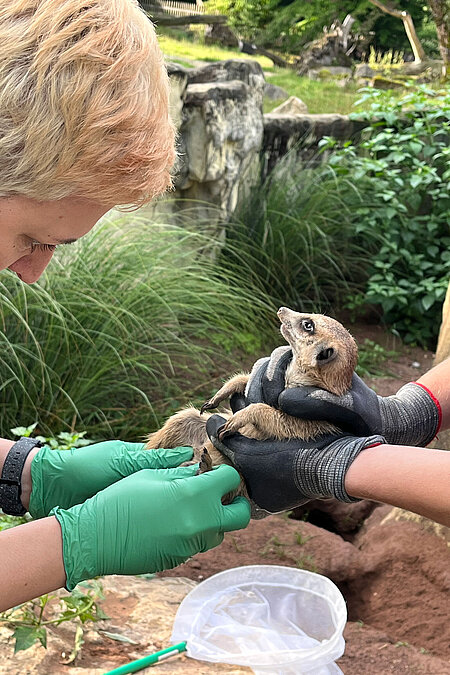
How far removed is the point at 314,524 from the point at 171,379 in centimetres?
109

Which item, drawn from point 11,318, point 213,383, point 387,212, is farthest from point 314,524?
point 387,212

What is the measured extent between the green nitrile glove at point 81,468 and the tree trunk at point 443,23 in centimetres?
1336

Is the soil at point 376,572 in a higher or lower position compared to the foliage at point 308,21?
lower

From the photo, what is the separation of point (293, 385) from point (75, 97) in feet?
3.15

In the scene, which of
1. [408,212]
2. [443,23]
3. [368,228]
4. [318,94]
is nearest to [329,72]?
[443,23]

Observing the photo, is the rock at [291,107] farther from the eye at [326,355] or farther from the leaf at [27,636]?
the leaf at [27,636]

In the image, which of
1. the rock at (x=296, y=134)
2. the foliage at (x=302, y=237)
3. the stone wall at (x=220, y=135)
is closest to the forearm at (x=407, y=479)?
the stone wall at (x=220, y=135)

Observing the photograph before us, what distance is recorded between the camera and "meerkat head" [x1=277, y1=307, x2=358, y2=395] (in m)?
1.87

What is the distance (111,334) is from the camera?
392 centimetres

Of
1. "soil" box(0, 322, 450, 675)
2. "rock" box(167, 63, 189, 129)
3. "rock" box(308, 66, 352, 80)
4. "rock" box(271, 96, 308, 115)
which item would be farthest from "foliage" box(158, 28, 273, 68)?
"soil" box(0, 322, 450, 675)

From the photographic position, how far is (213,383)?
420 cm

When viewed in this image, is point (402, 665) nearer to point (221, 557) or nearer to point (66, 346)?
point (221, 557)

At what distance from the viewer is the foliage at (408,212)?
18.0ft

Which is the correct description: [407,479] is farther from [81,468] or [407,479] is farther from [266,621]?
[266,621]
